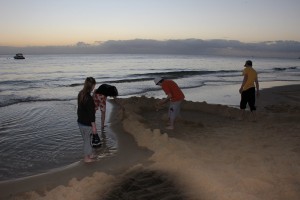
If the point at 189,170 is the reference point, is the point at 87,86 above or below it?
above

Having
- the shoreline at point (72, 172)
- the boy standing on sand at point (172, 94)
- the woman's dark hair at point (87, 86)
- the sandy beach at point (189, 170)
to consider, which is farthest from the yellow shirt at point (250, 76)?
the woman's dark hair at point (87, 86)

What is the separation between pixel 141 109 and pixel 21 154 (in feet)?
16.0

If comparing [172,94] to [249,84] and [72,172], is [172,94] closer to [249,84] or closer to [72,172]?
[249,84]

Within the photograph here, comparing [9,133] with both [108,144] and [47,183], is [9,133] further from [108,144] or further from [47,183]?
[47,183]

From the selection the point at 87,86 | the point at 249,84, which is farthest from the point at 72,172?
the point at 249,84

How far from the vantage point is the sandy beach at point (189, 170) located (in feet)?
14.3

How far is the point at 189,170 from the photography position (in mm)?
5082

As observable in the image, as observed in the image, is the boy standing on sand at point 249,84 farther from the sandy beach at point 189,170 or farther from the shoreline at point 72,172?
the shoreline at point 72,172

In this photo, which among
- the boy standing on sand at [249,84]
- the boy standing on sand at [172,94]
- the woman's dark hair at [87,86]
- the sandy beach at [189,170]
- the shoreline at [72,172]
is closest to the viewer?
the sandy beach at [189,170]

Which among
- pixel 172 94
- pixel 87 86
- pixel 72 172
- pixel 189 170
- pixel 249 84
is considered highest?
pixel 87 86

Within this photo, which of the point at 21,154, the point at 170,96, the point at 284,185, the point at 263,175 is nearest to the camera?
the point at 284,185

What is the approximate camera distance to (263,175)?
4652 millimetres

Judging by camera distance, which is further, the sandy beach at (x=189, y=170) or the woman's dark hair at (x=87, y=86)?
the woman's dark hair at (x=87, y=86)

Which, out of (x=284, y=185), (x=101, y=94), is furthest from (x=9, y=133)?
(x=284, y=185)
